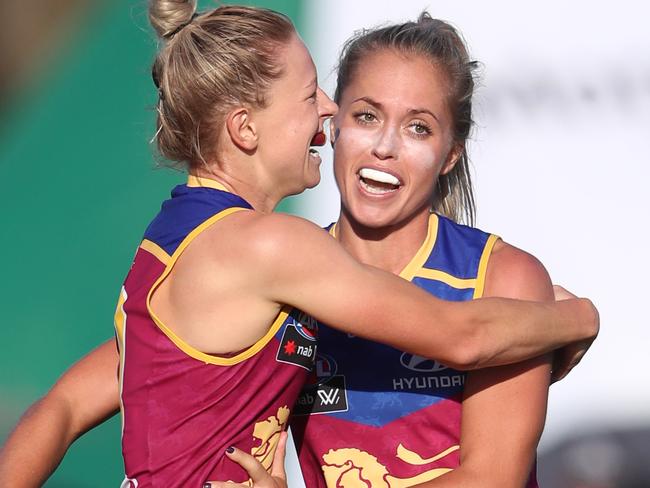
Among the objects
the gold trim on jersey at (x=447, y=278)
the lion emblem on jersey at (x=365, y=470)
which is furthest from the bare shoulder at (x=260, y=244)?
the lion emblem on jersey at (x=365, y=470)

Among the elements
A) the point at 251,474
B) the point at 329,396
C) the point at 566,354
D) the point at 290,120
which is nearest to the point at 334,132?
the point at 290,120

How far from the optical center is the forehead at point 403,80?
6.98 feet

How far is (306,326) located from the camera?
1.92 metres

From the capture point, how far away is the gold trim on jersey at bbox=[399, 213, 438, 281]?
6.99 ft

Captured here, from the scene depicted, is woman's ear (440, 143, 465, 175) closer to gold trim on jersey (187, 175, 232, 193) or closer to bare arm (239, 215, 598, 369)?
bare arm (239, 215, 598, 369)

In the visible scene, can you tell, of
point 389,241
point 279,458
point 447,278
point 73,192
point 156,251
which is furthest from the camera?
point 73,192

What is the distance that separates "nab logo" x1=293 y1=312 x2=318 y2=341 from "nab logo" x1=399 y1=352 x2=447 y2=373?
24 cm

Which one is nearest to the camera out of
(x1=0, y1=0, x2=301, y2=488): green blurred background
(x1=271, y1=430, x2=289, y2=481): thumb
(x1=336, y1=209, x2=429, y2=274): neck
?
(x1=271, y1=430, x2=289, y2=481): thumb

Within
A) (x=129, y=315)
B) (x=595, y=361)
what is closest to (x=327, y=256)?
(x=129, y=315)

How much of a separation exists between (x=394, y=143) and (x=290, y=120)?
276 mm

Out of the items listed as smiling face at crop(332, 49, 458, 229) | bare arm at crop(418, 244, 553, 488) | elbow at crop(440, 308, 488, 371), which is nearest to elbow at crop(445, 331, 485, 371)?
elbow at crop(440, 308, 488, 371)

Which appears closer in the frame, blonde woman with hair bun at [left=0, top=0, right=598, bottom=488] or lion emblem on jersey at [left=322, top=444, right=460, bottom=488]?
blonde woman with hair bun at [left=0, top=0, right=598, bottom=488]

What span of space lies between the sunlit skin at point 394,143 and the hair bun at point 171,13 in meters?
0.43

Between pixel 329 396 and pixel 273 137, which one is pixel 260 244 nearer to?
pixel 273 137
